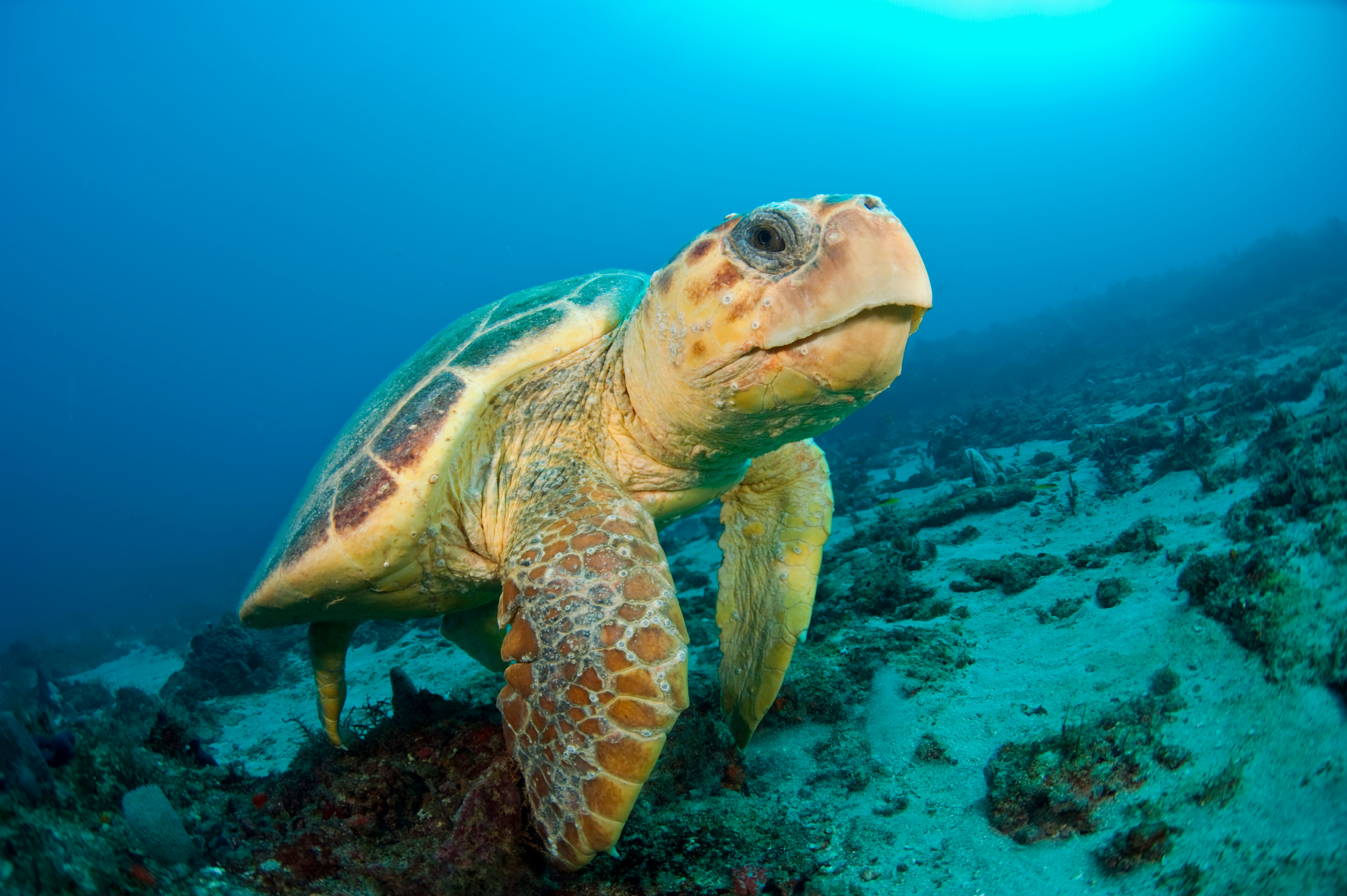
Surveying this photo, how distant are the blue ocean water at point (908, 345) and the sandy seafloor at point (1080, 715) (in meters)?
0.02

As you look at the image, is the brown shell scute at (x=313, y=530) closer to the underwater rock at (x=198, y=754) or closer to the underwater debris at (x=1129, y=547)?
the underwater rock at (x=198, y=754)

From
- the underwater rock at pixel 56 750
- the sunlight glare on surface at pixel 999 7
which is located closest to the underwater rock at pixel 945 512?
the underwater rock at pixel 56 750

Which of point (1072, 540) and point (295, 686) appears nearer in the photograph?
point (1072, 540)

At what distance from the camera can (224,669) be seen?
6.13 m

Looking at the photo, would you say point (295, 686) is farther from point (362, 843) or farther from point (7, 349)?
point (7, 349)

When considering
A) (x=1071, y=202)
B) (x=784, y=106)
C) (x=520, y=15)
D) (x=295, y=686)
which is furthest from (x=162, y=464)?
(x=1071, y=202)

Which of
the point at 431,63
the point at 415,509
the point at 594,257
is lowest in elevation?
the point at 415,509

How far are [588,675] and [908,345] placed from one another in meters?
21.9

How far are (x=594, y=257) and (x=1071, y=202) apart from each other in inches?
3365

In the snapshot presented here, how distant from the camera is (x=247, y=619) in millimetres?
2680

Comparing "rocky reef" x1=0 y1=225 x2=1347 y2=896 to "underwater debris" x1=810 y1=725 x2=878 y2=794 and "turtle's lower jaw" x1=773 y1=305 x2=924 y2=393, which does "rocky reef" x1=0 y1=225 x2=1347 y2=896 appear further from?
"turtle's lower jaw" x1=773 y1=305 x2=924 y2=393

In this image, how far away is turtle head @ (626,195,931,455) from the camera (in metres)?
1.59

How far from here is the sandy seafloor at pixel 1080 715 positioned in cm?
138

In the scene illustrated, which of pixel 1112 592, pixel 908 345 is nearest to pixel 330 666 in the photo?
pixel 1112 592
